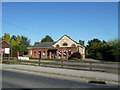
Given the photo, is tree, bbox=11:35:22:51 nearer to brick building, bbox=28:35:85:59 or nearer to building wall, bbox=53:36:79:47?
brick building, bbox=28:35:85:59

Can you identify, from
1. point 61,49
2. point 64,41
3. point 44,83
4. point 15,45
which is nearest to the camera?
point 44,83

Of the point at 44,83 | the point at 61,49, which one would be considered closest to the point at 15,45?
the point at 61,49

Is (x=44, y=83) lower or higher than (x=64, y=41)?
lower

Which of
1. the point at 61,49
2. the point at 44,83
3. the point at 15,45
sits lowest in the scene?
the point at 44,83

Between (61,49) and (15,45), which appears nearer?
(61,49)

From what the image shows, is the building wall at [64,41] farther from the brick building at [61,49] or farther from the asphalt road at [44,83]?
the asphalt road at [44,83]

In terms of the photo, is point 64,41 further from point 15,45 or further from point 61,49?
point 15,45

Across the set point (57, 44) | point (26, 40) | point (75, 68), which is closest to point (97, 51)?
point (57, 44)

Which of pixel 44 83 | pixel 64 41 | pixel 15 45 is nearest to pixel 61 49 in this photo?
pixel 64 41

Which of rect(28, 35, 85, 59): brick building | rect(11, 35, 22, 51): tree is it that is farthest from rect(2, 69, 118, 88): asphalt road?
rect(11, 35, 22, 51): tree

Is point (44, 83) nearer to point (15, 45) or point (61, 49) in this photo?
point (61, 49)

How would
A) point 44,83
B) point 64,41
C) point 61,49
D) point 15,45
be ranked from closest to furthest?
point 44,83 < point 61,49 < point 64,41 < point 15,45

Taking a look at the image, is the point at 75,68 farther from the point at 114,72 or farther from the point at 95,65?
the point at 114,72

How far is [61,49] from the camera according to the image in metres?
52.8
